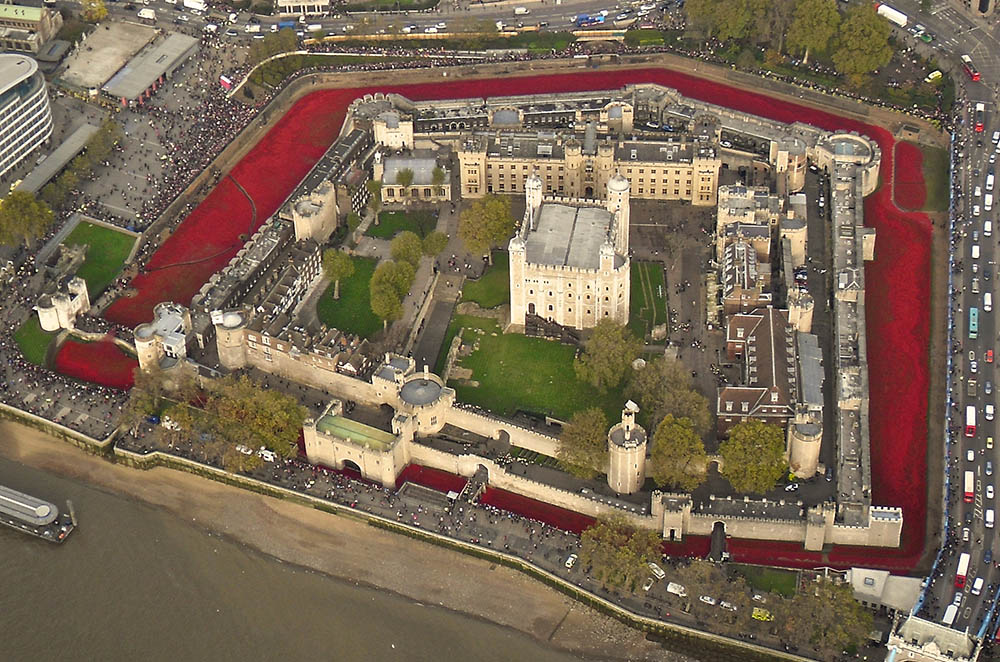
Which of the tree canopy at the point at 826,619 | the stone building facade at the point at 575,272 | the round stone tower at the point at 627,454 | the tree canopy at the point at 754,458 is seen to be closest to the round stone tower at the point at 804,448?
the tree canopy at the point at 754,458

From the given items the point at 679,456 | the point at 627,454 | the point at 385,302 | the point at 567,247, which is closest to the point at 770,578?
the point at 679,456

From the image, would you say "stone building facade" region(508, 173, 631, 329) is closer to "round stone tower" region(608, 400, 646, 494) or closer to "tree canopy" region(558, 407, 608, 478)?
"tree canopy" region(558, 407, 608, 478)

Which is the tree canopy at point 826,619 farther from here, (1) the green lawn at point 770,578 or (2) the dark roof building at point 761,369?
(2) the dark roof building at point 761,369

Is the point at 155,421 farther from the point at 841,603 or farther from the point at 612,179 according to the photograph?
the point at 841,603

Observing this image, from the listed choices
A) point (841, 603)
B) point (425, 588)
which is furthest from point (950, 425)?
point (425, 588)

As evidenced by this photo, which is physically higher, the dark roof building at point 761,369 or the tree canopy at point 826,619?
the dark roof building at point 761,369

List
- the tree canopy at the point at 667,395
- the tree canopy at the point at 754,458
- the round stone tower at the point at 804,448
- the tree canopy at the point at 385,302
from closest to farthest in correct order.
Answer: the tree canopy at the point at 754,458 → the round stone tower at the point at 804,448 → the tree canopy at the point at 667,395 → the tree canopy at the point at 385,302

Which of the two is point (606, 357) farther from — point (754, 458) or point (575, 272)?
point (754, 458)
